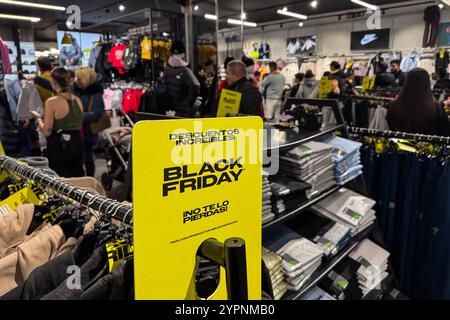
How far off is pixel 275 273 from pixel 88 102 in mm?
3365

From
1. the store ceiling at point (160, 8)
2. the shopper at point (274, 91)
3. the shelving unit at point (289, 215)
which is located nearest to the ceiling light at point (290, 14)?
the store ceiling at point (160, 8)

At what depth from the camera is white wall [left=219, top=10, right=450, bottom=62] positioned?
948cm

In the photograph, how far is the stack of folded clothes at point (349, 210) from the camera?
1920mm

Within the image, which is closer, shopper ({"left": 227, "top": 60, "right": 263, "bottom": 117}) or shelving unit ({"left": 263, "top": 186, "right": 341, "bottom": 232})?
shelving unit ({"left": 263, "top": 186, "right": 341, "bottom": 232})

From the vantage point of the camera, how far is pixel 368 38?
33.2ft

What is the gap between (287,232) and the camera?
1.75 metres

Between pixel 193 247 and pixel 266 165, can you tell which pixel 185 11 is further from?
pixel 193 247

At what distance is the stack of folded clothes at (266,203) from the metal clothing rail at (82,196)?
2.37ft

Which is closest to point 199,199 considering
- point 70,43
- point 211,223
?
point 211,223

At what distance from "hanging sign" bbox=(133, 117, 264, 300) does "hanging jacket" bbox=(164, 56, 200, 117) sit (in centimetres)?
369

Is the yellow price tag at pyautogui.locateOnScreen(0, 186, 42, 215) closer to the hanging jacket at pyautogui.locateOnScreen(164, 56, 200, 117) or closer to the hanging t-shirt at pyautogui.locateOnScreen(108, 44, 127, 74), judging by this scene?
the hanging jacket at pyautogui.locateOnScreen(164, 56, 200, 117)

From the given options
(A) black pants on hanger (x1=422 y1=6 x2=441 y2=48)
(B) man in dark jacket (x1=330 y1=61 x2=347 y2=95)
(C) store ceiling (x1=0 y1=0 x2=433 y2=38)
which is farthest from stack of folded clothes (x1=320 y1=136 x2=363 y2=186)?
(A) black pants on hanger (x1=422 y1=6 x2=441 y2=48)

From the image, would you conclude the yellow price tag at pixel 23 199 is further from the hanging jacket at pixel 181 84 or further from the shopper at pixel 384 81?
the shopper at pixel 384 81

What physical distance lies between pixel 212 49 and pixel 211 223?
537 cm
